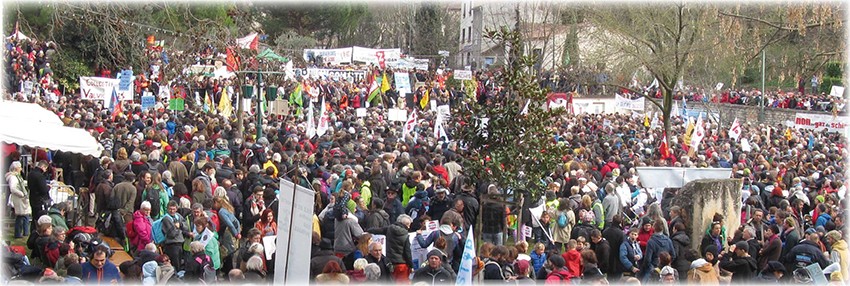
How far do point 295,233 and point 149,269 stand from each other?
8.61ft

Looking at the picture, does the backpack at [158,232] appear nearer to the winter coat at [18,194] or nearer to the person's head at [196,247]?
the person's head at [196,247]

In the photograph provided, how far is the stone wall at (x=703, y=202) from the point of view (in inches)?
535

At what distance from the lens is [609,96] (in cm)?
4191

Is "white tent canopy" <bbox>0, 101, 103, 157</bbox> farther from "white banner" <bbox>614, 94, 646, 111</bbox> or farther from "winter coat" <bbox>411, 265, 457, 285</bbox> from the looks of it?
"white banner" <bbox>614, 94, 646, 111</bbox>

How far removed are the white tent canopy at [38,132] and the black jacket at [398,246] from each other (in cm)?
505

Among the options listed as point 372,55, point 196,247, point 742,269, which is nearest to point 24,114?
point 196,247

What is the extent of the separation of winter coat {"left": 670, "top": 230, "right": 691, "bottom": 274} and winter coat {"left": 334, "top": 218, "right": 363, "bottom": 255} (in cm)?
348

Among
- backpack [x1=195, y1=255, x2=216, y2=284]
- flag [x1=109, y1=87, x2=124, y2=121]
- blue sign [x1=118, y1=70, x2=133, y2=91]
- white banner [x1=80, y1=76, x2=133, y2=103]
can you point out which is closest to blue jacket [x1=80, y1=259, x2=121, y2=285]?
backpack [x1=195, y1=255, x2=216, y2=284]

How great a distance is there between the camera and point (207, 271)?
10.3 m

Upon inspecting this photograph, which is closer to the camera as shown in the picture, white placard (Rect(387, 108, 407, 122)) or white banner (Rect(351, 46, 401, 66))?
white placard (Rect(387, 108, 407, 122))

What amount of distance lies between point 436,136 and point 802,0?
417 inches

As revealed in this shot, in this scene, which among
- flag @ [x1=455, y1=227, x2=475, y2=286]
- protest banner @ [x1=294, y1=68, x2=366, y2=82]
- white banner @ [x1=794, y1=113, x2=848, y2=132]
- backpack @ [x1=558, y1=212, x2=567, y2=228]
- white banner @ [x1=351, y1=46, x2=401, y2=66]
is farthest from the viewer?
white banner @ [x1=351, y1=46, x2=401, y2=66]

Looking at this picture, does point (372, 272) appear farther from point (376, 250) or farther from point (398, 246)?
point (398, 246)

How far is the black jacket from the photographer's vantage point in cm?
1128
